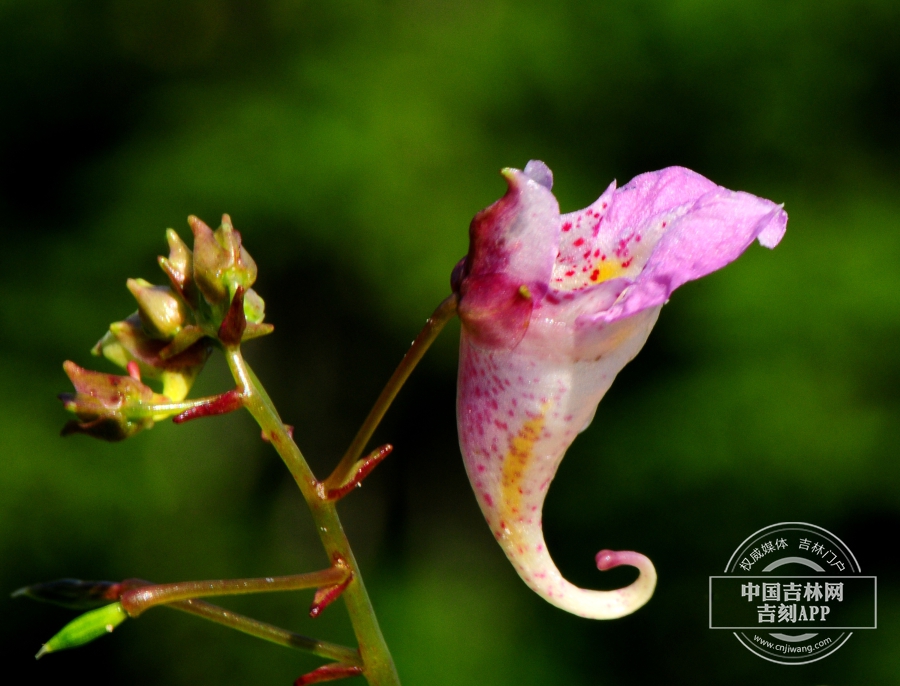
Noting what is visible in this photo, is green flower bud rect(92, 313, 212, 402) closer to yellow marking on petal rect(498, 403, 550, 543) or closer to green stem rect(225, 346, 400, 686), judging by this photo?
green stem rect(225, 346, 400, 686)

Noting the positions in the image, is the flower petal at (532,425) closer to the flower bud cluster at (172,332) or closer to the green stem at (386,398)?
the green stem at (386,398)

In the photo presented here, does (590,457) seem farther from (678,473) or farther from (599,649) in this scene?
(599,649)

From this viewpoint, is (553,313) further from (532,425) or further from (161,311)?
(161,311)

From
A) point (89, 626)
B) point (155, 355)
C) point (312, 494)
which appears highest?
point (155, 355)

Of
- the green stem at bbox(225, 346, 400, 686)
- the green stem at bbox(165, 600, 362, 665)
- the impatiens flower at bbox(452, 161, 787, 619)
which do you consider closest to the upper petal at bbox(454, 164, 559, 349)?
the impatiens flower at bbox(452, 161, 787, 619)

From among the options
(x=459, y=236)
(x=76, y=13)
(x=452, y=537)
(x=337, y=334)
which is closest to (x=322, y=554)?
(x=452, y=537)

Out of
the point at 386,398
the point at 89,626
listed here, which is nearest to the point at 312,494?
the point at 386,398
